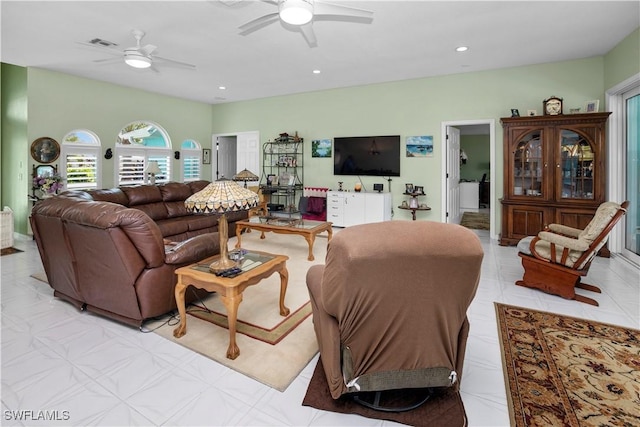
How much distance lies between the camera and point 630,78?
421 centimetres

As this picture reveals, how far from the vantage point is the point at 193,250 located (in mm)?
2824

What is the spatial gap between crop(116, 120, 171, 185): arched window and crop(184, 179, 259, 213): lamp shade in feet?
19.3

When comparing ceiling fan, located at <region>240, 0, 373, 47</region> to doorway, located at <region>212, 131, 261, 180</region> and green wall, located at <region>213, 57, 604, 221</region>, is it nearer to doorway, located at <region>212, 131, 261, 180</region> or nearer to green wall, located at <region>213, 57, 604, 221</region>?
green wall, located at <region>213, 57, 604, 221</region>

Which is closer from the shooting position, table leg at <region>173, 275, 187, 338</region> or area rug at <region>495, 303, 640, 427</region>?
area rug at <region>495, 303, 640, 427</region>

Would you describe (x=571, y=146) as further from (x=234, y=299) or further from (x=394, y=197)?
(x=234, y=299)

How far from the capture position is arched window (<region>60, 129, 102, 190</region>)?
6.26 m

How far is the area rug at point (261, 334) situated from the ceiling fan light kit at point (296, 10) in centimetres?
257

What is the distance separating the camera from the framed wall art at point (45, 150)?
18.9ft

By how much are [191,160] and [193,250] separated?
259 inches

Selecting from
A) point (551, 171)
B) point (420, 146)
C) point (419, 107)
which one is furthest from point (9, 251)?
point (551, 171)

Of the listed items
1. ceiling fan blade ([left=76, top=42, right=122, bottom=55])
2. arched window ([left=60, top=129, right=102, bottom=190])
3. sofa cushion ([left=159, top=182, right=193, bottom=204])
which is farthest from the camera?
arched window ([left=60, top=129, right=102, bottom=190])

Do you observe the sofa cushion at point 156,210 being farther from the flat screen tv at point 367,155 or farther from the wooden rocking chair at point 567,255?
the wooden rocking chair at point 567,255

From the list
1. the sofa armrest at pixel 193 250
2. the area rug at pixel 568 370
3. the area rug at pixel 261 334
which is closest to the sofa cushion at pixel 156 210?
the area rug at pixel 261 334

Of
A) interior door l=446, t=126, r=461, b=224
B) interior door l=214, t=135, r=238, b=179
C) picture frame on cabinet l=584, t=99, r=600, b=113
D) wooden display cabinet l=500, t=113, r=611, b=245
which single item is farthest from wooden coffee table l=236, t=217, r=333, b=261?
interior door l=214, t=135, r=238, b=179
